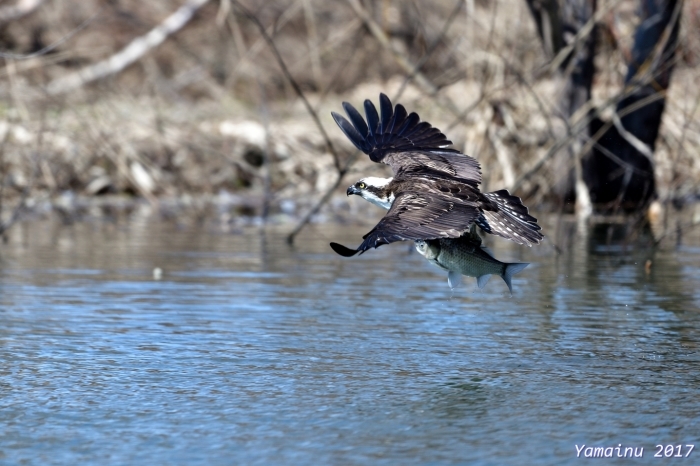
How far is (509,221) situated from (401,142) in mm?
1268

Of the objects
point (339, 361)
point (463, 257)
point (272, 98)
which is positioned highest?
point (272, 98)

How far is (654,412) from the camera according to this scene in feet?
14.6

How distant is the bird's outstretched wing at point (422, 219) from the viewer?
16.7 feet

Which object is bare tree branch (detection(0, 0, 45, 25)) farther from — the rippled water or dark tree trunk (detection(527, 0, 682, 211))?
the rippled water

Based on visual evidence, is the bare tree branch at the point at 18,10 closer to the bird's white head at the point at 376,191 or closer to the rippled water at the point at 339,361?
the rippled water at the point at 339,361

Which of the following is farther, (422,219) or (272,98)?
(272,98)

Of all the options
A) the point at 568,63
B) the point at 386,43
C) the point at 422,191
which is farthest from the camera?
the point at 568,63

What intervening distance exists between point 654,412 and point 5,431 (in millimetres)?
2368

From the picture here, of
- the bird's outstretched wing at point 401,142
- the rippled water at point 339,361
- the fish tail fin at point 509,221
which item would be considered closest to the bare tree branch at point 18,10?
the rippled water at point 339,361

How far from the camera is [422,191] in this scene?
6.06 metres

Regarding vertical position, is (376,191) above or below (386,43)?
below

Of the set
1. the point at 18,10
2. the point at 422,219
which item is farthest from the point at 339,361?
the point at 18,10

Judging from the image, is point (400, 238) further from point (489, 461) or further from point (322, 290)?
point (322, 290)

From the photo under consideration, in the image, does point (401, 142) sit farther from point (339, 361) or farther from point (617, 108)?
point (617, 108)
